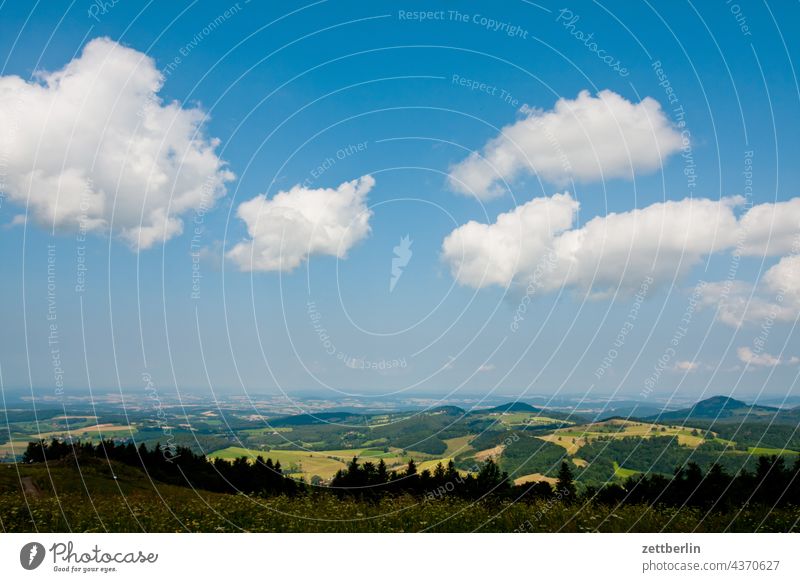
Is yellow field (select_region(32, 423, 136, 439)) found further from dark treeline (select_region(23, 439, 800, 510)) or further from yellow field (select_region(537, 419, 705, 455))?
yellow field (select_region(537, 419, 705, 455))

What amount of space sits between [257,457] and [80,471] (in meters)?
6.38

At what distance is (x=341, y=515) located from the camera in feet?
56.5

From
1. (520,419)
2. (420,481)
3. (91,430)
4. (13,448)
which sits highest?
(91,430)

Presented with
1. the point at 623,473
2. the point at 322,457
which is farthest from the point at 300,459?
the point at 623,473

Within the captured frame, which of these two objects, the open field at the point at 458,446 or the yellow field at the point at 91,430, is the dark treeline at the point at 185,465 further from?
the open field at the point at 458,446

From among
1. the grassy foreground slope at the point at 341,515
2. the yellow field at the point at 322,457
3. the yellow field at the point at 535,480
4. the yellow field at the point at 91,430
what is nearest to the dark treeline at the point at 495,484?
the yellow field at the point at 535,480
